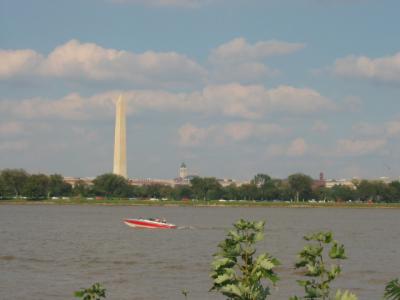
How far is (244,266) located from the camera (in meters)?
8.83

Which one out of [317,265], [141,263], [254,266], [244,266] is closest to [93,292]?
[244,266]

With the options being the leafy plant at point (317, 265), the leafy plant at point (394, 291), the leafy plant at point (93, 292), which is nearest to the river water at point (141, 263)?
Answer: the leafy plant at point (93, 292)

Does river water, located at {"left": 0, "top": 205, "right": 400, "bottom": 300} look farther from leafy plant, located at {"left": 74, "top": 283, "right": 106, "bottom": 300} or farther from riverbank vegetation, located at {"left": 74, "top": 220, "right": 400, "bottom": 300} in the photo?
riverbank vegetation, located at {"left": 74, "top": 220, "right": 400, "bottom": 300}

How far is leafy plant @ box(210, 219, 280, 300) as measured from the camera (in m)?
8.51

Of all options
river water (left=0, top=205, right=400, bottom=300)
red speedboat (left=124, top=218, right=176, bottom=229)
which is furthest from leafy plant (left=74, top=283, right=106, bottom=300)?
red speedboat (left=124, top=218, right=176, bottom=229)

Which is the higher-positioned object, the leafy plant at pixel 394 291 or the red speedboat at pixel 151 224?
the leafy plant at pixel 394 291

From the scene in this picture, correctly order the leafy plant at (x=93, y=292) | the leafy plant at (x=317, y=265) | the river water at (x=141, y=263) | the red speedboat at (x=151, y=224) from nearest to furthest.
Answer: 1. the leafy plant at (x=317, y=265)
2. the leafy plant at (x=93, y=292)
3. the river water at (x=141, y=263)
4. the red speedboat at (x=151, y=224)

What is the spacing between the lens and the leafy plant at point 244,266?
8.51 m

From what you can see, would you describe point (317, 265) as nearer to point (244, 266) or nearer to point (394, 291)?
point (244, 266)

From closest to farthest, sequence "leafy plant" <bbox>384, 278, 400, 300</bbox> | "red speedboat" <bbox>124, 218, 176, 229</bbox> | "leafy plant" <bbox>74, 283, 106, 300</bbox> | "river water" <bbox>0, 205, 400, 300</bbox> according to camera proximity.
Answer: "leafy plant" <bbox>384, 278, 400, 300</bbox>
"leafy plant" <bbox>74, 283, 106, 300</bbox>
"river water" <bbox>0, 205, 400, 300</bbox>
"red speedboat" <bbox>124, 218, 176, 229</bbox>

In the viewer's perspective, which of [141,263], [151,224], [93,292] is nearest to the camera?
[93,292]

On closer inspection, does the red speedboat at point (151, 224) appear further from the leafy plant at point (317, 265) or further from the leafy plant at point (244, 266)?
the leafy plant at point (317, 265)

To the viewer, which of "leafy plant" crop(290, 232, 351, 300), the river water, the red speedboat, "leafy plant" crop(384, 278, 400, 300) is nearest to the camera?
"leafy plant" crop(384, 278, 400, 300)

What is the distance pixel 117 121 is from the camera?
605 feet
